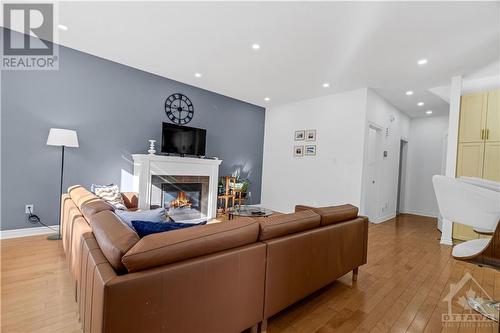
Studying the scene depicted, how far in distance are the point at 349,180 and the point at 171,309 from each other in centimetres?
415

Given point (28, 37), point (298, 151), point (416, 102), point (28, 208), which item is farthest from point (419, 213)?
point (28, 37)

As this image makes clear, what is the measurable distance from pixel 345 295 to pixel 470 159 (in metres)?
3.22

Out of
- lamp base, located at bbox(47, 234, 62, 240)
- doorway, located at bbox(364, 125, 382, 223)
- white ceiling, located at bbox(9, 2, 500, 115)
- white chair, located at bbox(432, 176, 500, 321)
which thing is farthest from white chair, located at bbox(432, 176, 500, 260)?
lamp base, located at bbox(47, 234, 62, 240)

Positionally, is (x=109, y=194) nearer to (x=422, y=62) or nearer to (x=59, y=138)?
(x=59, y=138)

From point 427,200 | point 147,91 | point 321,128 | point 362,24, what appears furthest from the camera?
point 427,200

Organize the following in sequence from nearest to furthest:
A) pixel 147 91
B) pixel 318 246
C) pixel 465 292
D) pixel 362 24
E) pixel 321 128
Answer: pixel 318 246
pixel 465 292
pixel 362 24
pixel 147 91
pixel 321 128

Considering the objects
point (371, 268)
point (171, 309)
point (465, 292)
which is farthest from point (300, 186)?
point (171, 309)

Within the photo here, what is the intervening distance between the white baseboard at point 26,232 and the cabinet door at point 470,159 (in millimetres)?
6106

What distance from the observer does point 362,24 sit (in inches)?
98.7

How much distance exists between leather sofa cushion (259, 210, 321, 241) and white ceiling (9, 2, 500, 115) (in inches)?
76.7

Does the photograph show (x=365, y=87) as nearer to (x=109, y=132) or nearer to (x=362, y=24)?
(x=362, y=24)

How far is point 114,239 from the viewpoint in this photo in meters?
1.14

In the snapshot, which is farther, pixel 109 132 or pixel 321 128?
pixel 321 128

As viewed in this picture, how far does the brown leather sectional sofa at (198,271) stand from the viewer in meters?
1.02
